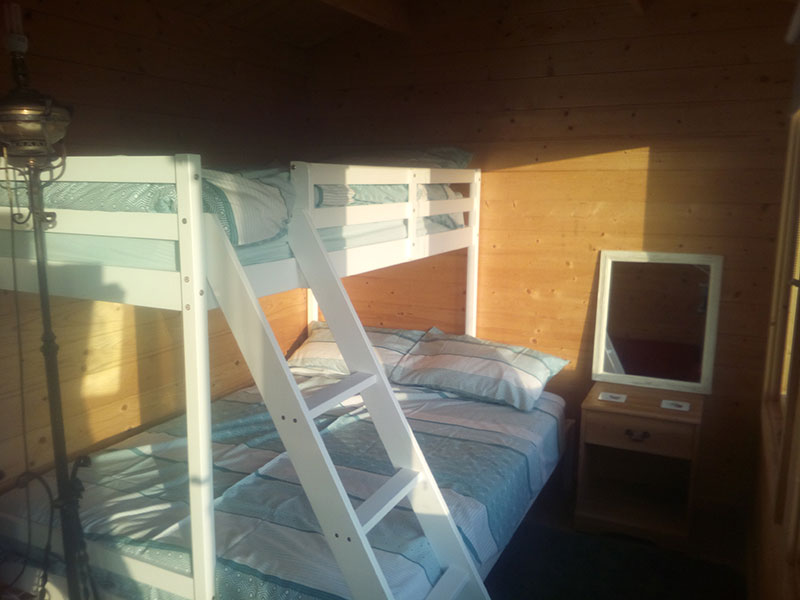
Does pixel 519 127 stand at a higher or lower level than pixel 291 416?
higher

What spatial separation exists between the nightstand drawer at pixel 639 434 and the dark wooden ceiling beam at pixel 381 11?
1.87m

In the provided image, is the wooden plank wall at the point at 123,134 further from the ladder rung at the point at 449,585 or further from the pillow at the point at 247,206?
the ladder rung at the point at 449,585

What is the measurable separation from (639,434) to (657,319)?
55cm

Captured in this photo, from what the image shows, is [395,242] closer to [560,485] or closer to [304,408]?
[304,408]

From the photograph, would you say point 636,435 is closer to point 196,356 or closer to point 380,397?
point 380,397

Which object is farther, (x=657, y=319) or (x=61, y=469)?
(x=657, y=319)

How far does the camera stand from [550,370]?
289 centimetres

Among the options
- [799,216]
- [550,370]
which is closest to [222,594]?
[550,370]

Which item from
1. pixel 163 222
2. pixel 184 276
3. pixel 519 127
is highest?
pixel 519 127

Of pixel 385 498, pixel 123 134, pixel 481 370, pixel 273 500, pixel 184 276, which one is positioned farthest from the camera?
pixel 481 370

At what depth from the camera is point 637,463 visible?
292 cm

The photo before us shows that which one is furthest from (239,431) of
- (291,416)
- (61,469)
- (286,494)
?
(291,416)

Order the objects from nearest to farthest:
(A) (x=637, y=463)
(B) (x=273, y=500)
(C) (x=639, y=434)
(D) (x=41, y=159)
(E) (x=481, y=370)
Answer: (D) (x=41, y=159) → (B) (x=273, y=500) → (C) (x=639, y=434) → (E) (x=481, y=370) → (A) (x=637, y=463)

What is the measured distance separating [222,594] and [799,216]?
203 centimetres
